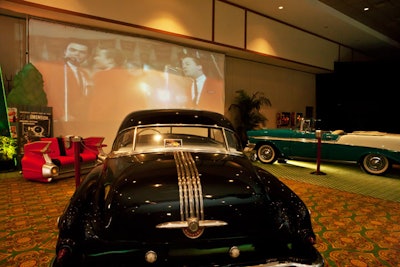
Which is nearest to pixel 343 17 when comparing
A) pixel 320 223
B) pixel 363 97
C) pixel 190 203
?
pixel 363 97

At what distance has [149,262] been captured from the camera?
142 cm

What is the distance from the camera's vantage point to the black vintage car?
4.75ft

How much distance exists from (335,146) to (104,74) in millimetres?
5382

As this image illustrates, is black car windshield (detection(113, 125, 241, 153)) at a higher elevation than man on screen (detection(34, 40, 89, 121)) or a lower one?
lower

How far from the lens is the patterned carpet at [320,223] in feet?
7.47

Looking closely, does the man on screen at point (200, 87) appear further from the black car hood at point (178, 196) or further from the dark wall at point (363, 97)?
the black car hood at point (178, 196)

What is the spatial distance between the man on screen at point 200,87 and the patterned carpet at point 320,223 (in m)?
4.33

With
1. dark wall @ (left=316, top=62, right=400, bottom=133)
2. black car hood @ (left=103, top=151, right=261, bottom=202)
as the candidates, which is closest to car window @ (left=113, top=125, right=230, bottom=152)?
black car hood @ (left=103, top=151, right=261, bottom=202)

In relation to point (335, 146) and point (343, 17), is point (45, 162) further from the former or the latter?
point (343, 17)

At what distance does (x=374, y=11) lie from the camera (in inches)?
339

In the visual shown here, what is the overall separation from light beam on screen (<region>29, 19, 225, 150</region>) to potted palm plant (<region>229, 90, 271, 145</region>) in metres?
1.88

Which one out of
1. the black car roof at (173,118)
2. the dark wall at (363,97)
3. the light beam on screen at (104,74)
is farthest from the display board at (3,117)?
the dark wall at (363,97)

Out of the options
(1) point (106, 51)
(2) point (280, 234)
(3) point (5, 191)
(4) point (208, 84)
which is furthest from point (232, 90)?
(2) point (280, 234)

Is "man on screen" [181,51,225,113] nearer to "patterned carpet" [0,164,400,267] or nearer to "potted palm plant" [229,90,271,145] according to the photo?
"potted palm plant" [229,90,271,145]
